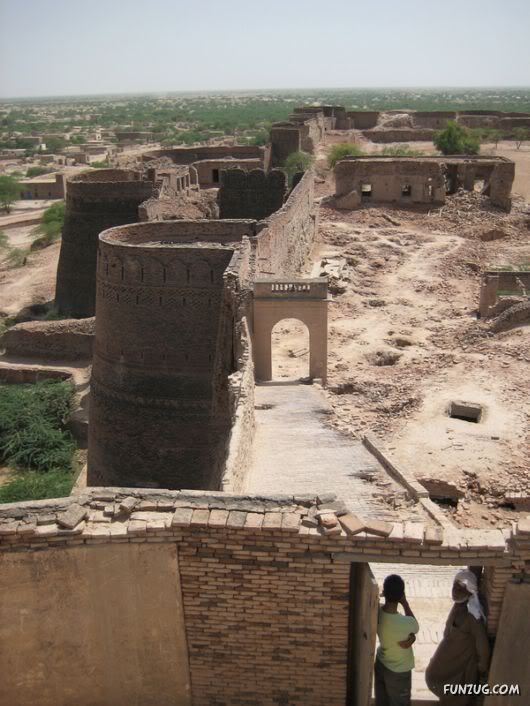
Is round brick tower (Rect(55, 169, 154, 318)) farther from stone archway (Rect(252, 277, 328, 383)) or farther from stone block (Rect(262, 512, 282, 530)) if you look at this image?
stone block (Rect(262, 512, 282, 530))

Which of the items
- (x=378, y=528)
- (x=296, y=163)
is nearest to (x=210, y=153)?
(x=296, y=163)

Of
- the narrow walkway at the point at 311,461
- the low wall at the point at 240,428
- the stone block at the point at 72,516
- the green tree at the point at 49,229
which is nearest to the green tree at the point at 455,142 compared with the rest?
the green tree at the point at 49,229

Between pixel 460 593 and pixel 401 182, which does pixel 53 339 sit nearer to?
pixel 401 182

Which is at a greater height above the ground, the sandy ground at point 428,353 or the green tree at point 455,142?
the green tree at point 455,142

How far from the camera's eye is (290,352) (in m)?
16.7

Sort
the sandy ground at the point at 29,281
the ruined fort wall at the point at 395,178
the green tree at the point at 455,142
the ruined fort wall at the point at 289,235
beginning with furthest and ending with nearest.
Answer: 1. the green tree at the point at 455,142
2. the ruined fort wall at the point at 395,178
3. the sandy ground at the point at 29,281
4. the ruined fort wall at the point at 289,235

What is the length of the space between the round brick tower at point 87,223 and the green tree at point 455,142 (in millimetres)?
25771

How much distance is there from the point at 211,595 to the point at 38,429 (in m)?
16.0

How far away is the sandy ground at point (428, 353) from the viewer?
11844 millimetres

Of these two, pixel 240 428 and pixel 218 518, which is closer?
pixel 218 518

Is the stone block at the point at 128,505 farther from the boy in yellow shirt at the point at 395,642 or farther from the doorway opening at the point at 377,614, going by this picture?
the boy in yellow shirt at the point at 395,642

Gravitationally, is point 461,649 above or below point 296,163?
below

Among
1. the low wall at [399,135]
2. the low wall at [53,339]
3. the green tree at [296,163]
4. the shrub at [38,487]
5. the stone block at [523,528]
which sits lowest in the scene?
the shrub at [38,487]

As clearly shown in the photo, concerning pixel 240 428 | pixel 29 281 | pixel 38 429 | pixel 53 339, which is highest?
pixel 240 428
